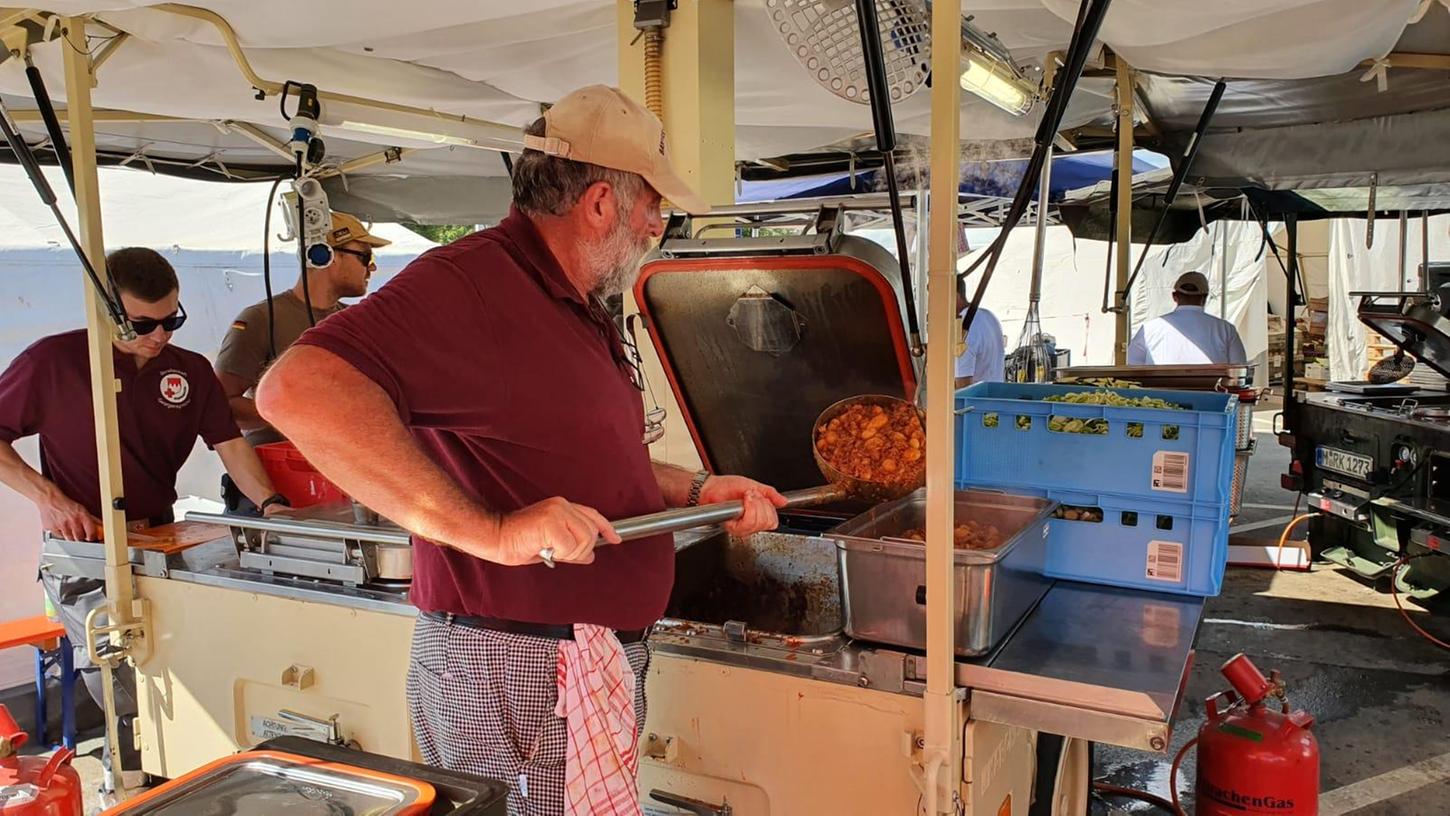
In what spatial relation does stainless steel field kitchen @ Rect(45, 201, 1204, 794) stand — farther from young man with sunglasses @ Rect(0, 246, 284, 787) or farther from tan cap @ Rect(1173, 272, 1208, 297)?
tan cap @ Rect(1173, 272, 1208, 297)

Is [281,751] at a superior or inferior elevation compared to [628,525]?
inferior

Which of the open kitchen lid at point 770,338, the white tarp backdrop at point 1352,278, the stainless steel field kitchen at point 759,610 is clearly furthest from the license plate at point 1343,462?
the white tarp backdrop at point 1352,278

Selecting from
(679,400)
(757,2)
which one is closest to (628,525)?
(679,400)

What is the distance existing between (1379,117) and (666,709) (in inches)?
195

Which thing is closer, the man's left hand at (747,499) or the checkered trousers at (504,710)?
the checkered trousers at (504,710)

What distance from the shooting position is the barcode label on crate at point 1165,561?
6.75 ft

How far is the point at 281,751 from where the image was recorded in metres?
1.05

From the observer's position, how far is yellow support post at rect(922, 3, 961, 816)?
4.74 ft

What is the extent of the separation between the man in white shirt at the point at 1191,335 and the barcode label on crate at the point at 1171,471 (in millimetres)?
3793

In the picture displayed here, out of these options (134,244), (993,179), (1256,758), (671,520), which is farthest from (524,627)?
(993,179)

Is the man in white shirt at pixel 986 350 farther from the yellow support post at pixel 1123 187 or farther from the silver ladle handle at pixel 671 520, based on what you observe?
the silver ladle handle at pixel 671 520

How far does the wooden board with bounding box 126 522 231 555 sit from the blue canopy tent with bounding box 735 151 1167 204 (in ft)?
12.1

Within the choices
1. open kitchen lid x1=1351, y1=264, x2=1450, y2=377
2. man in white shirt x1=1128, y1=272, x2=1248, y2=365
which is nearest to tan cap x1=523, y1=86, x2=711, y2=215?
man in white shirt x1=1128, y1=272, x2=1248, y2=365

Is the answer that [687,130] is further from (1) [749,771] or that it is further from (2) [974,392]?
(1) [749,771]
